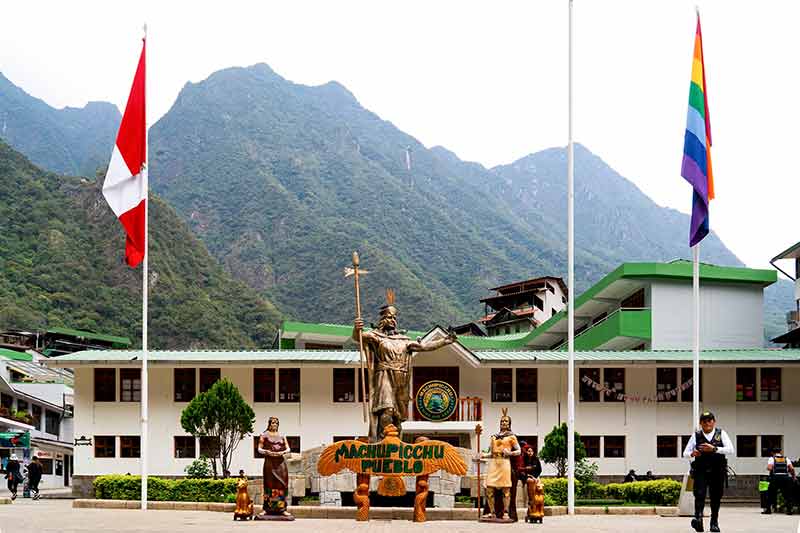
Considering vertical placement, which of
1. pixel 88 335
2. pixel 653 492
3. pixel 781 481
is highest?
pixel 88 335

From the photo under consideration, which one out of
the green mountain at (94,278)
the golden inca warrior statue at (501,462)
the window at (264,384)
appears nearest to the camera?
the golden inca warrior statue at (501,462)

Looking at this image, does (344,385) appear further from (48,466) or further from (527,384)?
(48,466)

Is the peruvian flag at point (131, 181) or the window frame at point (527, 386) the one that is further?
the window frame at point (527, 386)

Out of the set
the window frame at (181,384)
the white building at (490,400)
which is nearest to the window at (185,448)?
the white building at (490,400)

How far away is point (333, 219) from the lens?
14775 cm

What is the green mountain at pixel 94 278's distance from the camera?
99.4m

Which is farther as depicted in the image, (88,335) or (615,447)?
(88,335)

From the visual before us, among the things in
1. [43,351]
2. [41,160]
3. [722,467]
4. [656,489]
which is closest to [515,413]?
[656,489]

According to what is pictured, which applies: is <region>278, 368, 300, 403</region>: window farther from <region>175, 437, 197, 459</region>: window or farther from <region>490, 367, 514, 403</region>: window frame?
<region>490, 367, 514, 403</region>: window frame

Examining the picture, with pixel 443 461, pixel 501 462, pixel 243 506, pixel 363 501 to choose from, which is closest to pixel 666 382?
pixel 443 461

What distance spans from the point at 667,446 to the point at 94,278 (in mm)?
70608

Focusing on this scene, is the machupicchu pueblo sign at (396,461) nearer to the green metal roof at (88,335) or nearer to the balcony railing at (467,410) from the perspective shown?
the balcony railing at (467,410)

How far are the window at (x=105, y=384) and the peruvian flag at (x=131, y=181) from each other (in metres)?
16.5

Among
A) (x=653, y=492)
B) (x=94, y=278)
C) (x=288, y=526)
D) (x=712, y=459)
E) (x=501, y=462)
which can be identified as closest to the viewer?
(x=712, y=459)
